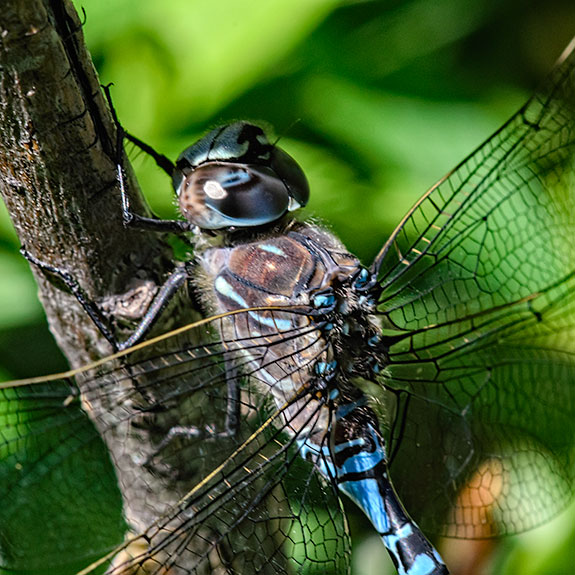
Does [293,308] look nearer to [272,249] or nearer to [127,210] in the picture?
[272,249]

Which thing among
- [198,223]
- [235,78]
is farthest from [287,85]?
[198,223]

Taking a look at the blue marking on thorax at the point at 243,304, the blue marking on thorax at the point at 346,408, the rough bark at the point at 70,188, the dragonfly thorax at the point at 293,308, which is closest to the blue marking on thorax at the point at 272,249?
the dragonfly thorax at the point at 293,308

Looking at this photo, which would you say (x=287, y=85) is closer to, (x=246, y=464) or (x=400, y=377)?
(x=400, y=377)

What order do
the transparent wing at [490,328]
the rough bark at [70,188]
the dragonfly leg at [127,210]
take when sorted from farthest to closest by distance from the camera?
the transparent wing at [490,328] → the dragonfly leg at [127,210] → the rough bark at [70,188]

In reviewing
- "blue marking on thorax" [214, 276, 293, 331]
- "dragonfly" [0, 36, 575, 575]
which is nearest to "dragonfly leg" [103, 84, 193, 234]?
"dragonfly" [0, 36, 575, 575]

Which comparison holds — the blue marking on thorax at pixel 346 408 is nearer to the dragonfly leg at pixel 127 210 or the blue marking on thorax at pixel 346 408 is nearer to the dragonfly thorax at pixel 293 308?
the dragonfly thorax at pixel 293 308

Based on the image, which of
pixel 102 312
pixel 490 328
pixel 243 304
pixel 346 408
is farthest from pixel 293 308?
pixel 490 328
